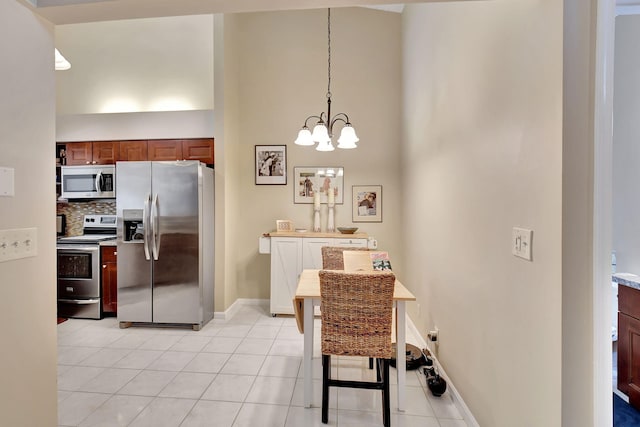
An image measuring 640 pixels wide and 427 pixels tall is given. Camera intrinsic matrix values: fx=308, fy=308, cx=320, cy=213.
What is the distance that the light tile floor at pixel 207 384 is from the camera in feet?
6.69

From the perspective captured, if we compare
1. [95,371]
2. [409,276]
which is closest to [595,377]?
[409,276]

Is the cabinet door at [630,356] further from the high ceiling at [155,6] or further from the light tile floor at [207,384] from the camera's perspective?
the high ceiling at [155,6]

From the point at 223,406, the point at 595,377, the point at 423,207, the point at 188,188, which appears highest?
the point at 188,188

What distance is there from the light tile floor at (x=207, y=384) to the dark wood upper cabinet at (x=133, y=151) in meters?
2.11

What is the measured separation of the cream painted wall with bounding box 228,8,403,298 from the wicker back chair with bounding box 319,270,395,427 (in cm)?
240

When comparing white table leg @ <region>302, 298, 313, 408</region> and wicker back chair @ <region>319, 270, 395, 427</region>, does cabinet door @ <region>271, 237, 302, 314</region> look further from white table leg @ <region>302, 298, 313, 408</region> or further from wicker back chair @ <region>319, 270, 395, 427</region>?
wicker back chair @ <region>319, 270, 395, 427</region>

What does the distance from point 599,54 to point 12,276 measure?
240 cm

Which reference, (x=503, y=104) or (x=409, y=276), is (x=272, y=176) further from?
(x=503, y=104)

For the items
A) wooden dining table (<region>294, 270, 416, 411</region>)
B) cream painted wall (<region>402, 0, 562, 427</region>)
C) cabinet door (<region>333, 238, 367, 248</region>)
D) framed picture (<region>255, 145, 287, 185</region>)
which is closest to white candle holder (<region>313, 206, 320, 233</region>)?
cabinet door (<region>333, 238, 367, 248</region>)

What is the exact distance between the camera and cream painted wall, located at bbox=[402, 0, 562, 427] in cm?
119

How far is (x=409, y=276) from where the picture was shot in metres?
3.75

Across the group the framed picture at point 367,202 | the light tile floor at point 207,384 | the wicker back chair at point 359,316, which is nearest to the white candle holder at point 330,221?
the framed picture at point 367,202

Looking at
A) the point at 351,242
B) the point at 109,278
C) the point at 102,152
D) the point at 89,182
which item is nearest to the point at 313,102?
the point at 351,242

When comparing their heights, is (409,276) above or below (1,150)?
below
